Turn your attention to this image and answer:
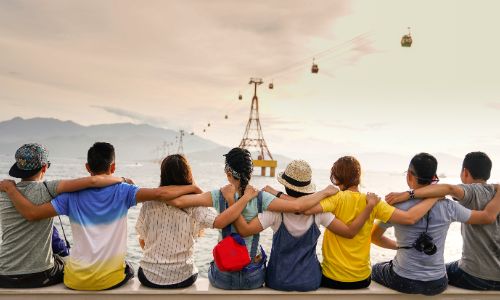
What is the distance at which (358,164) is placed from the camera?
3.16 metres

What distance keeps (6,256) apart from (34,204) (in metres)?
0.46

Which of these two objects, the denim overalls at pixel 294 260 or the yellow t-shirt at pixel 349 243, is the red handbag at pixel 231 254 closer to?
the denim overalls at pixel 294 260

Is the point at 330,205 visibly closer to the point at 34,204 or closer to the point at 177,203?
the point at 177,203

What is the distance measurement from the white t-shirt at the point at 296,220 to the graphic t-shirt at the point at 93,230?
1035 mm

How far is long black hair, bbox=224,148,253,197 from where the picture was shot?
298 cm

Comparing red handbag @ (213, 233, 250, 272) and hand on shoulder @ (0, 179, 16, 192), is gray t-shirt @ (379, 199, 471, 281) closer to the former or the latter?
red handbag @ (213, 233, 250, 272)

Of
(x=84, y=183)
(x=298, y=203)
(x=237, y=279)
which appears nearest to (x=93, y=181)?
(x=84, y=183)

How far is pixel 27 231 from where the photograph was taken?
2984 mm

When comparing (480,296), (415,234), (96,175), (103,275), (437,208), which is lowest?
(480,296)

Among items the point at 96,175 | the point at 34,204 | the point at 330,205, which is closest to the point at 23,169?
the point at 34,204

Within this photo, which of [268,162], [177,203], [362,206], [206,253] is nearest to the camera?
[177,203]

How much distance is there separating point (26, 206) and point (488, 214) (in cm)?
358

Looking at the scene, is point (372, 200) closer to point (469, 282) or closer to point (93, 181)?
point (469, 282)

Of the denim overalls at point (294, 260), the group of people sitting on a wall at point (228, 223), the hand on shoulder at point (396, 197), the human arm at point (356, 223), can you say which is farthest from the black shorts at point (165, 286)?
the hand on shoulder at point (396, 197)
